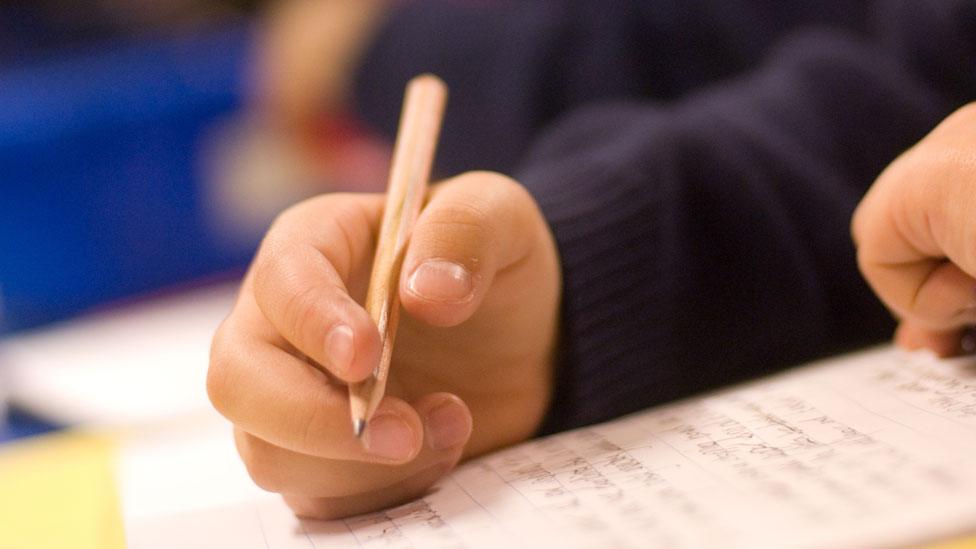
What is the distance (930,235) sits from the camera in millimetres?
349

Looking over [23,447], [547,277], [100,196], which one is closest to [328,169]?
[100,196]

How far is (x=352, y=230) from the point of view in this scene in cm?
38

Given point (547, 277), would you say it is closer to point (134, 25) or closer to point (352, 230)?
point (352, 230)

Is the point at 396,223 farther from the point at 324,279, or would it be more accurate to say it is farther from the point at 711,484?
the point at 711,484

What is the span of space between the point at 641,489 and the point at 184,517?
175mm

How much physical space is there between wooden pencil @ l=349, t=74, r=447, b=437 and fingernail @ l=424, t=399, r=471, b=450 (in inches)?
1.6

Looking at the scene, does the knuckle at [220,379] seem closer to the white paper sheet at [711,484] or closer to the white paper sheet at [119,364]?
the white paper sheet at [711,484]

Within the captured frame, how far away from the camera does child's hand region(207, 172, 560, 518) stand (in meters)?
0.31

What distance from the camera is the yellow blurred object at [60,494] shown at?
0.39m

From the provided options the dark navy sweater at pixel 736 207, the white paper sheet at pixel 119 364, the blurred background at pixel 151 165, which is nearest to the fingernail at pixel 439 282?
the dark navy sweater at pixel 736 207

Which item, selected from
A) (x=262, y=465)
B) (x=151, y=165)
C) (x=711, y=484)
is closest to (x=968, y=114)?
(x=711, y=484)

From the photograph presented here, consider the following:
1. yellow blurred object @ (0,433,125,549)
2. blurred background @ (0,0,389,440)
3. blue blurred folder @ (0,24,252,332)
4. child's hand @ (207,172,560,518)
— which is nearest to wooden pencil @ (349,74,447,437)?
child's hand @ (207,172,560,518)

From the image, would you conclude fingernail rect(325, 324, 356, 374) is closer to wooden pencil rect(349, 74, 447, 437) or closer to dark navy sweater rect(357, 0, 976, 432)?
wooden pencil rect(349, 74, 447, 437)

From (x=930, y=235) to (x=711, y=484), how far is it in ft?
0.44
